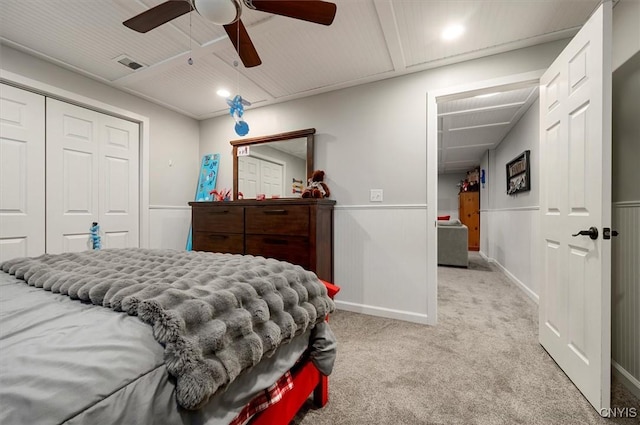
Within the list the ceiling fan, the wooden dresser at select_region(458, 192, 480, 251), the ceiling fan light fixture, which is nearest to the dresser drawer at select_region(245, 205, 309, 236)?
the ceiling fan

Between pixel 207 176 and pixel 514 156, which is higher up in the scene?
pixel 514 156

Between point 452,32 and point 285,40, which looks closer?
point 452,32

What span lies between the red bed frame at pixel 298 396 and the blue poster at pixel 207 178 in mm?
2758

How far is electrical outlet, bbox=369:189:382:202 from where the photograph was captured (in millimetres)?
2648

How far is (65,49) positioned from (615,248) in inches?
165

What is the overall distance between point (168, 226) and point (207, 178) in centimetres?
78

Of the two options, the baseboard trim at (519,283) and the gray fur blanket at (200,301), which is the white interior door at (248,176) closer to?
the gray fur blanket at (200,301)

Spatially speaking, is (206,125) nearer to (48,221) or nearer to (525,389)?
(48,221)

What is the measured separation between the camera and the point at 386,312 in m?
2.58

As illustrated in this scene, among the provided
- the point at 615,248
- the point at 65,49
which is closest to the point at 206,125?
the point at 65,49

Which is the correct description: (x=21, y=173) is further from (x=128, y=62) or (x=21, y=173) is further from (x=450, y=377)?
(x=450, y=377)

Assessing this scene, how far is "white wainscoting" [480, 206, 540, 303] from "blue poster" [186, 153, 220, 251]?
3.61 m

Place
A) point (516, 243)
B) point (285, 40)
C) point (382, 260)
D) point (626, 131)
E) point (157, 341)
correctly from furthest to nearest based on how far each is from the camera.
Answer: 1. point (516, 243)
2. point (382, 260)
3. point (285, 40)
4. point (626, 131)
5. point (157, 341)

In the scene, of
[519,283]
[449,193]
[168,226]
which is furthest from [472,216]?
[168,226]
